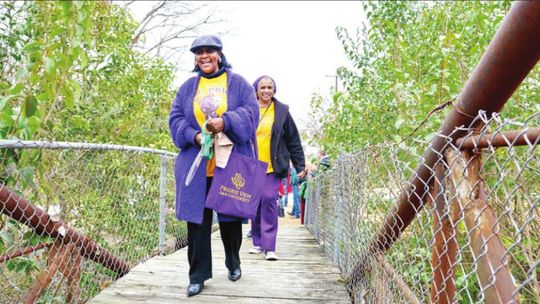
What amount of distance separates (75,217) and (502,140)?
3072 mm

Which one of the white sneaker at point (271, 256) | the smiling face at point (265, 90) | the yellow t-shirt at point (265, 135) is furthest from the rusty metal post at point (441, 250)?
the smiling face at point (265, 90)

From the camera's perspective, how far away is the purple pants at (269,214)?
12.4 feet

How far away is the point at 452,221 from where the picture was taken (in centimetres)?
124

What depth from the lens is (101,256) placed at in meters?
2.97

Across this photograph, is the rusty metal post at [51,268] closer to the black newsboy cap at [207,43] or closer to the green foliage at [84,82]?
the green foliage at [84,82]

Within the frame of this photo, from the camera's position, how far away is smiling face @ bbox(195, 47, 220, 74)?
2.75 metres

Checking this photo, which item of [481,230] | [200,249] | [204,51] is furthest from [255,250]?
[481,230]

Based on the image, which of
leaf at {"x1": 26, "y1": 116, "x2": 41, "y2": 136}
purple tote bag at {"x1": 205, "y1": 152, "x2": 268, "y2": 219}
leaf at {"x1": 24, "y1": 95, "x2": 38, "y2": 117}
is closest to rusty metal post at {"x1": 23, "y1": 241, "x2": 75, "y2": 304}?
purple tote bag at {"x1": 205, "y1": 152, "x2": 268, "y2": 219}

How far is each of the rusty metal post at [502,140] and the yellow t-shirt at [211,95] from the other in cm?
177

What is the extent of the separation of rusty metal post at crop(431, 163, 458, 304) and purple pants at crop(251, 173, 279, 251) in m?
2.41

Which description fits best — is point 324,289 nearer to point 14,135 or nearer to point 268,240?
point 268,240

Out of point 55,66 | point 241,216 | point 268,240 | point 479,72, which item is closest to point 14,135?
point 55,66

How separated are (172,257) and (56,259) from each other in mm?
1324

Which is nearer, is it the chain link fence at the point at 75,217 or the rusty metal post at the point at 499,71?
the rusty metal post at the point at 499,71
